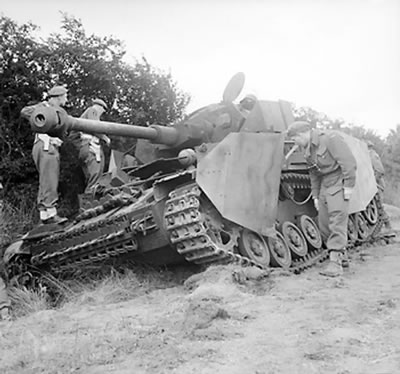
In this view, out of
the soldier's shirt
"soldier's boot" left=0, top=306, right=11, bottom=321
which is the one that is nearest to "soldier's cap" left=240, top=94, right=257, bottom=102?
the soldier's shirt

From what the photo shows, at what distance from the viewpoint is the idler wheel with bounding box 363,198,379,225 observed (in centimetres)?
1046

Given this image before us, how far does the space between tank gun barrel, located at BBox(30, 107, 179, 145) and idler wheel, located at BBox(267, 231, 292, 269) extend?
2.07 meters

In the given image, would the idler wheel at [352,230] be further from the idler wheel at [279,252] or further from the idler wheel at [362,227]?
the idler wheel at [279,252]

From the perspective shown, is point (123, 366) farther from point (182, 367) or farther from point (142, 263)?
point (142, 263)

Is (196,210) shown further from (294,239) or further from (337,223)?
(294,239)

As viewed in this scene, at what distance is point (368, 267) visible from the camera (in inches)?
298

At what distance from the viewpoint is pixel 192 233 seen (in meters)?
6.48

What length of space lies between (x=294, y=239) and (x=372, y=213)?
3.17 metres

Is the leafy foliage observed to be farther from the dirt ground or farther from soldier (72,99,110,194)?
the dirt ground

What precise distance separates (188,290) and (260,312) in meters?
1.51

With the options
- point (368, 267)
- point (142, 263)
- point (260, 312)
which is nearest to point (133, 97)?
point (142, 263)

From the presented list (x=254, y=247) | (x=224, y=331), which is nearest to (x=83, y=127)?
(x=254, y=247)

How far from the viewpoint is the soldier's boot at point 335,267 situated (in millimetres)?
6789

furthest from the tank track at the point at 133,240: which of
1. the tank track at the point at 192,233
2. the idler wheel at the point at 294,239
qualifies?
the idler wheel at the point at 294,239
